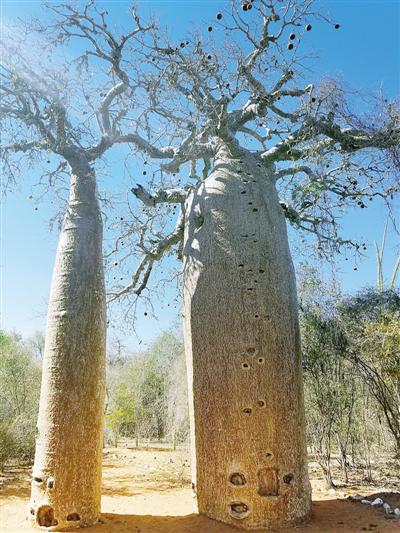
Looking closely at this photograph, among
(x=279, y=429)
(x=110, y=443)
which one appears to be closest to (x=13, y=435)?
(x=279, y=429)

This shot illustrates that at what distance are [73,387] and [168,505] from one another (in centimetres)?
176

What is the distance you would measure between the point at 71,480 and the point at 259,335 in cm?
201

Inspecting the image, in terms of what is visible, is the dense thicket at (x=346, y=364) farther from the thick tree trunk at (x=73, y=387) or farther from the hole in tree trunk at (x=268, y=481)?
the thick tree trunk at (x=73, y=387)

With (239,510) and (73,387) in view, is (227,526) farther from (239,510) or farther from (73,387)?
(73,387)

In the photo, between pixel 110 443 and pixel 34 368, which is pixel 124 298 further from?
pixel 110 443

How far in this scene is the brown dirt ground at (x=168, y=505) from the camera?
372 centimetres

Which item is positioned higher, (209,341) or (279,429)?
(209,341)

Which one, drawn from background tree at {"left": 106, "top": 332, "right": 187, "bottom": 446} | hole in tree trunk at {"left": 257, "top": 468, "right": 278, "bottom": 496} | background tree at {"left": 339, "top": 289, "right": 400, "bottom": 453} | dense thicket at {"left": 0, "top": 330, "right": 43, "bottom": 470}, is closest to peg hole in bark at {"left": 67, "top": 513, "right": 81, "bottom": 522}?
hole in tree trunk at {"left": 257, "top": 468, "right": 278, "bottom": 496}

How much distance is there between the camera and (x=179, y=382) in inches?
421

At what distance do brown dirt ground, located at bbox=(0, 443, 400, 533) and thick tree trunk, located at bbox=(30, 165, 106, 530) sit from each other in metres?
0.30

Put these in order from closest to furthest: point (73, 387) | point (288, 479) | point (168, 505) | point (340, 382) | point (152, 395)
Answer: point (288, 479)
point (73, 387)
point (168, 505)
point (340, 382)
point (152, 395)

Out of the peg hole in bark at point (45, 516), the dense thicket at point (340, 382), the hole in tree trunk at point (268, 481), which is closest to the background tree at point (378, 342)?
the dense thicket at point (340, 382)

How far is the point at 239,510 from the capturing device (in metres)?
3.65

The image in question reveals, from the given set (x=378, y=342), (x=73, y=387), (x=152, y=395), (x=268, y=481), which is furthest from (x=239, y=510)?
(x=152, y=395)
